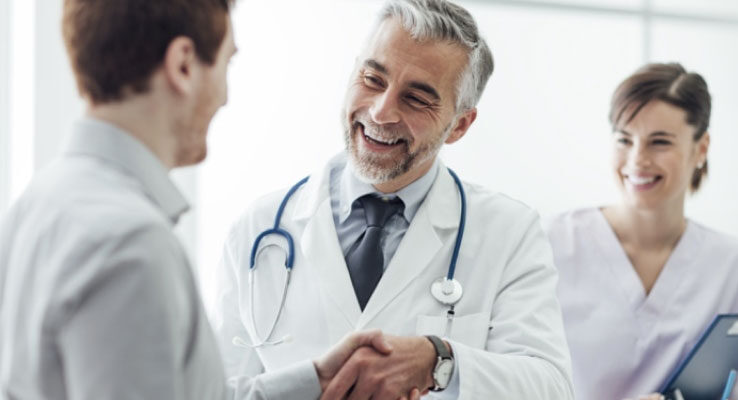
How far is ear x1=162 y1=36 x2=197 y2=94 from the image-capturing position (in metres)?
0.88

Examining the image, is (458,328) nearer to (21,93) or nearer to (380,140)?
(380,140)

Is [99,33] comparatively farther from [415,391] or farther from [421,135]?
[421,135]

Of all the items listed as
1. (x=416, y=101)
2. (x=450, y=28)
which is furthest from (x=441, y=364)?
(x=450, y=28)

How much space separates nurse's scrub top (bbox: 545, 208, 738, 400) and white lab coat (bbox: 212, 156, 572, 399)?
1.66 feet

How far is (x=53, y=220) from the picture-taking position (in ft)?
2.65

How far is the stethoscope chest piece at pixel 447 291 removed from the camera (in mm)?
1618

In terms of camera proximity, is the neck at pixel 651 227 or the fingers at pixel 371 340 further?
the neck at pixel 651 227

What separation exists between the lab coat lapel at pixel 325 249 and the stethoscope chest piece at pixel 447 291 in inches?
5.7

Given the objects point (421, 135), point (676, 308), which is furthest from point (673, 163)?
point (421, 135)

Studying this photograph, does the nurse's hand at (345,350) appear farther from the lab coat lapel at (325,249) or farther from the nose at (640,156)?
the nose at (640,156)

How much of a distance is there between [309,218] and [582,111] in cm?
196

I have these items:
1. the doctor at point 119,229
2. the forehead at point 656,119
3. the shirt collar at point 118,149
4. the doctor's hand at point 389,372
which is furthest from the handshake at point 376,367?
the forehead at point 656,119

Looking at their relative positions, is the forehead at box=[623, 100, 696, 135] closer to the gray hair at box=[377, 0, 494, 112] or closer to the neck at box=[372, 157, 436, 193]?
the gray hair at box=[377, 0, 494, 112]

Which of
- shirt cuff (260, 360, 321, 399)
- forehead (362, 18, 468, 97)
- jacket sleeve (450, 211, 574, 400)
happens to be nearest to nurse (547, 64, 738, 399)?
jacket sleeve (450, 211, 574, 400)
